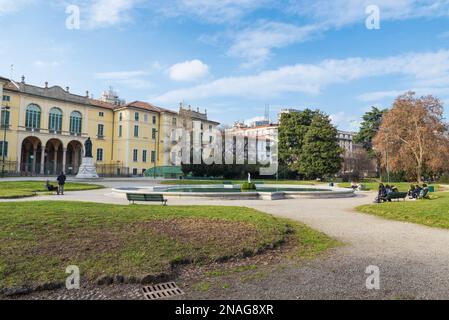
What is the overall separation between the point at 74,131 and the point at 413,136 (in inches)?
2090

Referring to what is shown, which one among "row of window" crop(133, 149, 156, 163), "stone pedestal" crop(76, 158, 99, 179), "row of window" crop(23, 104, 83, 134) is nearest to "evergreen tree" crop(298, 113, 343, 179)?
"row of window" crop(133, 149, 156, 163)

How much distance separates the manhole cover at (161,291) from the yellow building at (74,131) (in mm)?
50343

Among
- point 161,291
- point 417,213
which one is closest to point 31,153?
point 417,213

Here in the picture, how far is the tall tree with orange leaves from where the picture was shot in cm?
4416

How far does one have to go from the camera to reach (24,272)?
17.2 ft

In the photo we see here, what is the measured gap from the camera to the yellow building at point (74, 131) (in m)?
51.1

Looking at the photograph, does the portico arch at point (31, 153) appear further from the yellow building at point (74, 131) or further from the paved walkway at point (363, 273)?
the paved walkway at point (363, 273)

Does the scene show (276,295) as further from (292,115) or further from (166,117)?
(166,117)

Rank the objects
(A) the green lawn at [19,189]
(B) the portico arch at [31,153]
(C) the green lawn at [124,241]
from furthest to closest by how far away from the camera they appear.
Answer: (B) the portico arch at [31,153] < (A) the green lawn at [19,189] < (C) the green lawn at [124,241]

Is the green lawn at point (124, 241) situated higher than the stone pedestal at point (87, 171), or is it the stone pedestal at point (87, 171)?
the stone pedestal at point (87, 171)

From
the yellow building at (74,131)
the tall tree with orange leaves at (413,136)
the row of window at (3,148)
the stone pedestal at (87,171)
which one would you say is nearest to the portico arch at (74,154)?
the yellow building at (74,131)

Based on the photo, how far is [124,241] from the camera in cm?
700

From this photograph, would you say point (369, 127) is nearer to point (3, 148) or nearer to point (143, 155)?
point (143, 155)
